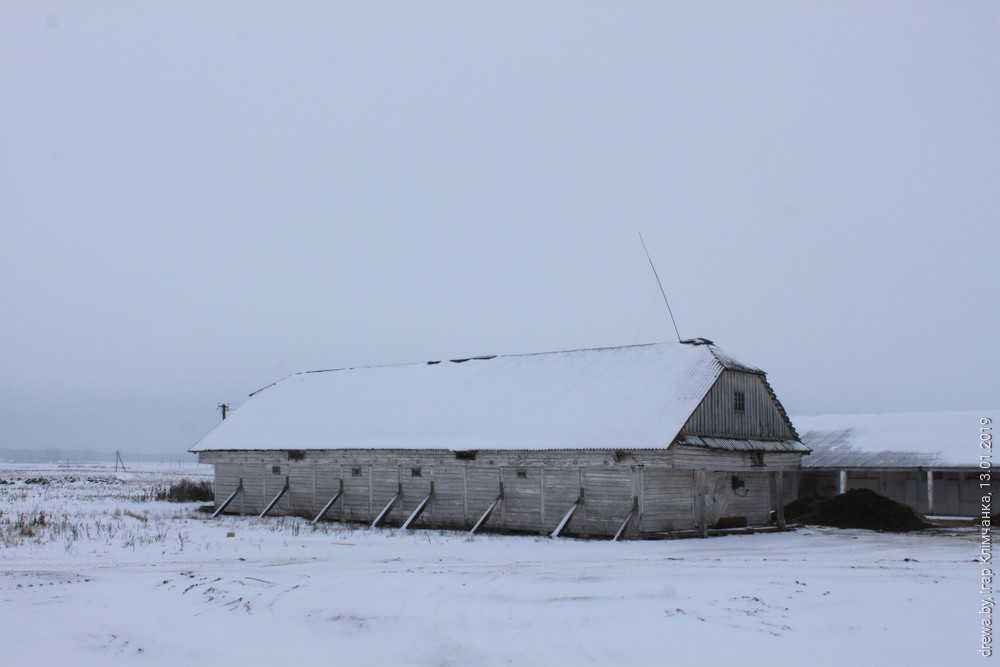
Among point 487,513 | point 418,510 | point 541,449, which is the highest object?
point 541,449

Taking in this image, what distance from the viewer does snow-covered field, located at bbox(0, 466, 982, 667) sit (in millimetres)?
11258

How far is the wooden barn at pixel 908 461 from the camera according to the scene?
3684 cm

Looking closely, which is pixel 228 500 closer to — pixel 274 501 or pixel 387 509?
pixel 274 501

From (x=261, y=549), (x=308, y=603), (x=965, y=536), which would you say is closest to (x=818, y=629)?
(x=308, y=603)

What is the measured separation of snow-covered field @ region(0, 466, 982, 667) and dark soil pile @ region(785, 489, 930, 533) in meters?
6.30

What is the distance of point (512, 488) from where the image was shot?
2839 cm

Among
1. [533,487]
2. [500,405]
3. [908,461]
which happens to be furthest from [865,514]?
[500,405]

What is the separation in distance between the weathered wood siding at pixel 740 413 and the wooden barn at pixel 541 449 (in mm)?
68

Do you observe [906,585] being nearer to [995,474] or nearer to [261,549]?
[261,549]

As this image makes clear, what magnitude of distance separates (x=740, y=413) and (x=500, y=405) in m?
8.24

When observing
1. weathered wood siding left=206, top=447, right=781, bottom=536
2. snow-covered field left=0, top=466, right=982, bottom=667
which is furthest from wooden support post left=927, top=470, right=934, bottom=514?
snow-covered field left=0, top=466, right=982, bottom=667

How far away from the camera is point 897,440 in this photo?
39625 millimetres

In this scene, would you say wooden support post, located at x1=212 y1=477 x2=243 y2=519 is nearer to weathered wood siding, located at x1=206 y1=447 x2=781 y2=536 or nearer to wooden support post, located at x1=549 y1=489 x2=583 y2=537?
weathered wood siding, located at x1=206 y1=447 x2=781 y2=536

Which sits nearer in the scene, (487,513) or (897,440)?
(487,513)
